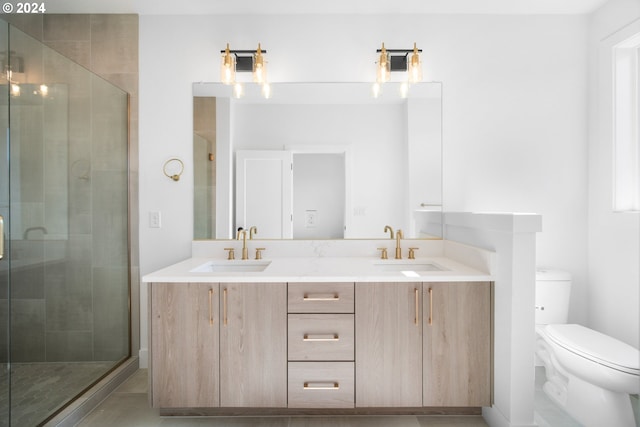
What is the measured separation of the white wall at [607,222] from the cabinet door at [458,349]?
990mm

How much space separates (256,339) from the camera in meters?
1.78

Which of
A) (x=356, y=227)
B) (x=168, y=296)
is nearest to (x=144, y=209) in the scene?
(x=168, y=296)

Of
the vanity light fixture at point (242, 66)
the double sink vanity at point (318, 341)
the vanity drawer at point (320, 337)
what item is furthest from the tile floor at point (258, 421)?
the vanity light fixture at point (242, 66)

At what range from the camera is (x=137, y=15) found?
2395mm

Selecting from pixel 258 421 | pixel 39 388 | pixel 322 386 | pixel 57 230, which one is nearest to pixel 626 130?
pixel 322 386

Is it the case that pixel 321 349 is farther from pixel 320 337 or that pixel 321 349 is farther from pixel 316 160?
pixel 316 160

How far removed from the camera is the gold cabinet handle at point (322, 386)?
1.77 m

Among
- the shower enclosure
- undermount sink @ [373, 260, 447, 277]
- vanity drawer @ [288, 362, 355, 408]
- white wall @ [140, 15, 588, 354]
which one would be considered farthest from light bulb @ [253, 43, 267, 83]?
vanity drawer @ [288, 362, 355, 408]

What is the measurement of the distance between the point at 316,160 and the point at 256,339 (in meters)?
1.16

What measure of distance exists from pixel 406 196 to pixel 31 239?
6.89 feet

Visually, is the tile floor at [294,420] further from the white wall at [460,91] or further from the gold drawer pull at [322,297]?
the white wall at [460,91]

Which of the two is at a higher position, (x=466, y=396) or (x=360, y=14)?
(x=360, y=14)

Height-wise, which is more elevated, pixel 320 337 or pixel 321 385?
pixel 320 337

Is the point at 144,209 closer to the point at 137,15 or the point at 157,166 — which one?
the point at 157,166
